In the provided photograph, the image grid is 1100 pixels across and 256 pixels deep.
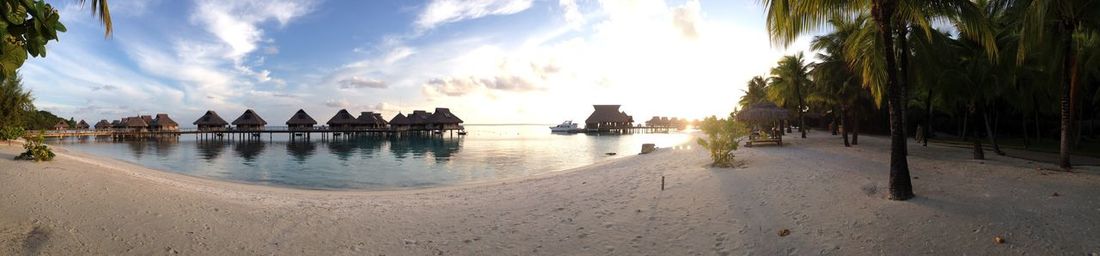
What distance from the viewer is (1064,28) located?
9312 mm

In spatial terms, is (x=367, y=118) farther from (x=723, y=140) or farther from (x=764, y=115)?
(x=723, y=140)

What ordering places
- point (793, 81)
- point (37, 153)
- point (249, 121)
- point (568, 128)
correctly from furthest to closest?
1. point (568, 128)
2. point (249, 121)
3. point (793, 81)
4. point (37, 153)

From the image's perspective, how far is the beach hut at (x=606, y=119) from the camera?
75.9 metres

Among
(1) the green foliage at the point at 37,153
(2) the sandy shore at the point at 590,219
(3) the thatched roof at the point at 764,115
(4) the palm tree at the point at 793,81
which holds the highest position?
(4) the palm tree at the point at 793,81

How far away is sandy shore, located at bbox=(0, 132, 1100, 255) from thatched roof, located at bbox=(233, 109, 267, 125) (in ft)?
181

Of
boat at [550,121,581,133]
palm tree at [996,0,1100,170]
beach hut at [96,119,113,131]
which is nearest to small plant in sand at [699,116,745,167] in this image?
palm tree at [996,0,1100,170]

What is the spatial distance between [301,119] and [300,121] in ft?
1.17

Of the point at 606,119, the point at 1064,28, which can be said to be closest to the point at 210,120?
the point at 606,119

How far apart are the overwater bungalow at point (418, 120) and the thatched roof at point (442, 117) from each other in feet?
2.70

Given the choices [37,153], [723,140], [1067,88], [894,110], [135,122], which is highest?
[135,122]

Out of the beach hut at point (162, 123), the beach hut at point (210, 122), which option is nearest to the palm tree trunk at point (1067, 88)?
the beach hut at point (210, 122)

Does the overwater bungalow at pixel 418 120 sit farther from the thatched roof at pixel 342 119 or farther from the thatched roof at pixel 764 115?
the thatched roof at pixel 764 115

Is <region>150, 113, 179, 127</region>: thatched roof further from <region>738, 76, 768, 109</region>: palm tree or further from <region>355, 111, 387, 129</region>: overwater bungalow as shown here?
<region>738, 76, 768, 109</region>: palm tree

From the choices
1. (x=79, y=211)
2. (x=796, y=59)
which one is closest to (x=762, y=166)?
(x=79, y=211)
